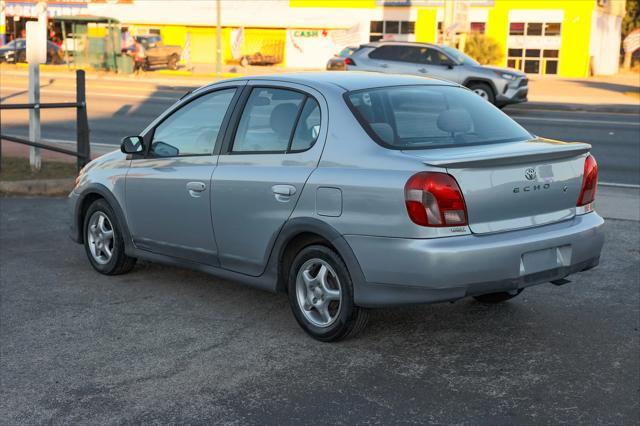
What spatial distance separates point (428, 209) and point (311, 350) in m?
1.16

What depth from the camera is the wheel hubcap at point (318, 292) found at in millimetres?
5309

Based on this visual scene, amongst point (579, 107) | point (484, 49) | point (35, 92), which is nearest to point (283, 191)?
point (35, 92)

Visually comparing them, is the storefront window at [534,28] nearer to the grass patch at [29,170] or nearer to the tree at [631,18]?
the tree at [631,18]

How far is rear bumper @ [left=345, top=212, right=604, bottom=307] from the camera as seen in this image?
4.75 meters

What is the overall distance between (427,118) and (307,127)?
29.2 inches

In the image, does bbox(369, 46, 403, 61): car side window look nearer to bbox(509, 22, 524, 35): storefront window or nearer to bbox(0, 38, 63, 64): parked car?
bbox(0, 38, 63, 64): parked car

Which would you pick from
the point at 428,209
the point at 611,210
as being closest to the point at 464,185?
the point at 428,209

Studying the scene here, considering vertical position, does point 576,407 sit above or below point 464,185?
below

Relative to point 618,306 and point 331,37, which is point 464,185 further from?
point 331,37

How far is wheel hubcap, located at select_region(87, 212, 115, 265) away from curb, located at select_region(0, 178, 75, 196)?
3.89 metres

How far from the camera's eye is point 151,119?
824 inches

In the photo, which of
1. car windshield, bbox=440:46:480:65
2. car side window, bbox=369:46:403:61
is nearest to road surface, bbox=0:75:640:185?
car windshield, bbox=440:46:480:65

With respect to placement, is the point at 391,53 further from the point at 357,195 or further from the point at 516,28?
the point at 516,28

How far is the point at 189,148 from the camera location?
20.8 ft
